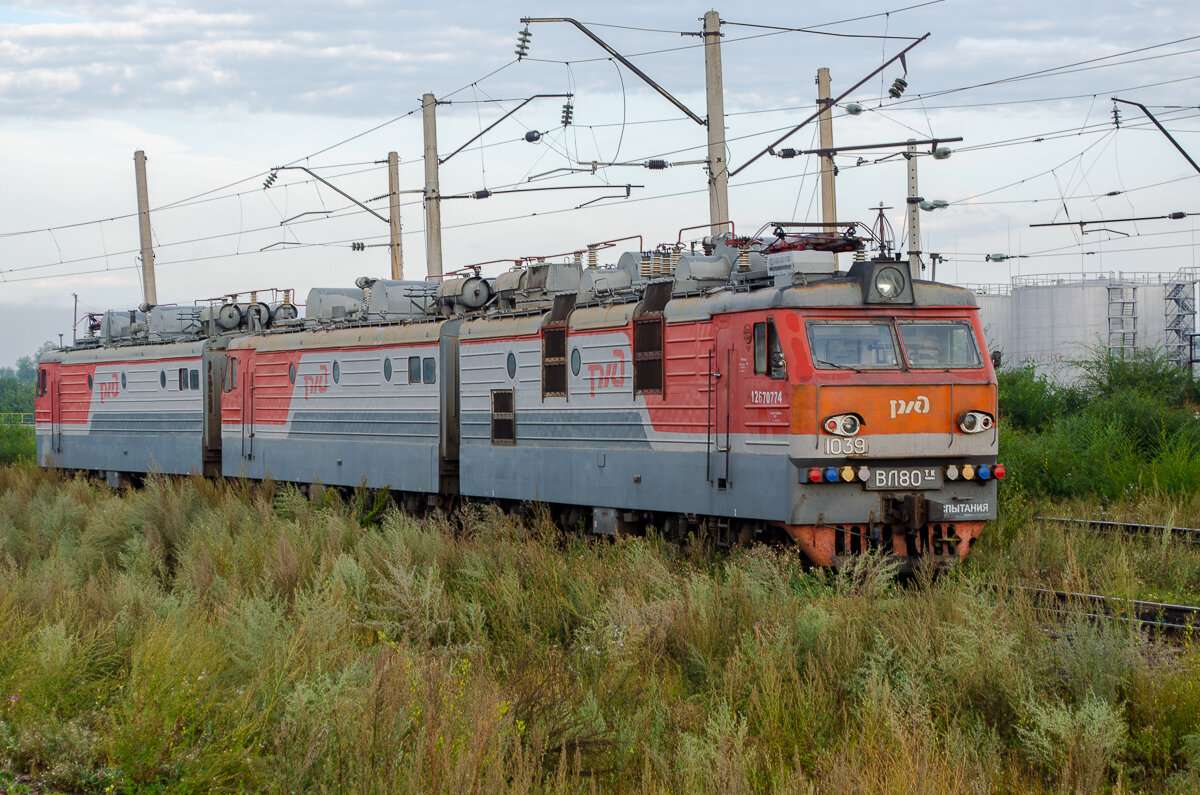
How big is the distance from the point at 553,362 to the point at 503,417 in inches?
59.2

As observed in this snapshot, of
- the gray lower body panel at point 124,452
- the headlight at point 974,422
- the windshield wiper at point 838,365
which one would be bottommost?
the gray lower body panel at point 124,452

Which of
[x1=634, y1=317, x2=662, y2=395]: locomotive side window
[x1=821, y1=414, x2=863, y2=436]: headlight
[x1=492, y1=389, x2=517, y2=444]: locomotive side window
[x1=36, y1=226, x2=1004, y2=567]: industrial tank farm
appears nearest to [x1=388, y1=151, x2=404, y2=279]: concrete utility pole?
[x1=36, y1=226, x2=1004, y2=567]: industrial tank farm

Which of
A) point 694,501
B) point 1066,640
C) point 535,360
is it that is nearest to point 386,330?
point 535,360

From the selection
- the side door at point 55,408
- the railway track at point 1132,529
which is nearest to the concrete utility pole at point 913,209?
the railway track at point 1132,529

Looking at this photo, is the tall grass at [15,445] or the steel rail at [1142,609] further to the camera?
the tall grass at [15,445]

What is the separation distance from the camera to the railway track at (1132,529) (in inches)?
601

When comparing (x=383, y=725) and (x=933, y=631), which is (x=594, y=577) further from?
(x=383, y=725)

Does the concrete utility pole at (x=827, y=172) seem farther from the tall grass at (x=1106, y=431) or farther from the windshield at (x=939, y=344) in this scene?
the windshield at (x=939, y=344)

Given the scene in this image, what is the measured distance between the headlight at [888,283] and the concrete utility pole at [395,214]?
19061 millimetres

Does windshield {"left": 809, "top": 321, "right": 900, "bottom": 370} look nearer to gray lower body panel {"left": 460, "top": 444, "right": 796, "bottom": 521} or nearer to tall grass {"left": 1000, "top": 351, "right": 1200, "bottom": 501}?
gray lower body panel {"left": 460, "top": 444, "right": 796, "bottom": 521}

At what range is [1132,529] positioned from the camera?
1652 cm

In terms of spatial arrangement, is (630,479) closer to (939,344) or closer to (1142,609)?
(939,344)

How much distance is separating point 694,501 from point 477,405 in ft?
17.1

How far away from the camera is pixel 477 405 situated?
61.2 ft
